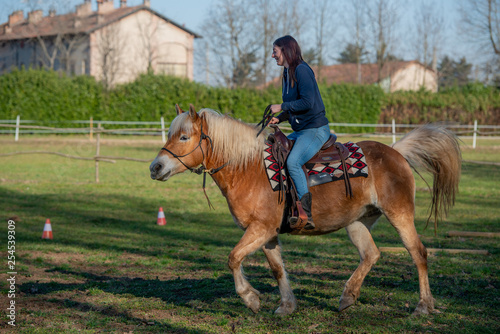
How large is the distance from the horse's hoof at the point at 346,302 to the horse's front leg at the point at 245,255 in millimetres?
892

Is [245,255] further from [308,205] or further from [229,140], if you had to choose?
[229,140]

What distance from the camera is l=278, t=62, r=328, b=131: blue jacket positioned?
5125 mm

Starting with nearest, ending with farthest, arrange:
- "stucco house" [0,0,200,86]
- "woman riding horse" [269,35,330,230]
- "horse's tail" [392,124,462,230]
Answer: "woman riding horse" [269,35,330,230] → "horse's tail" [392,124,462,230] → "stucco house" [0,0,200,86]

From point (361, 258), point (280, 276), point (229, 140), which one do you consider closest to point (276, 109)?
point (229, 140)

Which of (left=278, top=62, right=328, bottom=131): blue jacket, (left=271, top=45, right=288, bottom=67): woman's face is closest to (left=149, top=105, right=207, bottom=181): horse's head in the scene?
(left=278, top=62, right=328, bottom=131): blue jacket

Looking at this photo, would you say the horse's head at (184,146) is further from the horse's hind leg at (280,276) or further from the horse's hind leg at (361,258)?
the horse's hind leg at (361,258)

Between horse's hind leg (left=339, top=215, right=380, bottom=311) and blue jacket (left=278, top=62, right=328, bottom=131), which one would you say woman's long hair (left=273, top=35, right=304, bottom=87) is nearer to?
blue jacket (left=278, top=62, right=328, bottom=131)

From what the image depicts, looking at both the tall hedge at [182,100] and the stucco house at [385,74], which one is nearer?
the tall hedge at [182,100]

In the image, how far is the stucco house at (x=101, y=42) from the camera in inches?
1917

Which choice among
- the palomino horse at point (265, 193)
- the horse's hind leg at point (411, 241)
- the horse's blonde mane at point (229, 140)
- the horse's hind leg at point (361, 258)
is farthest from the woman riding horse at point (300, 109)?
the horse's hind leg at point (411, 241)

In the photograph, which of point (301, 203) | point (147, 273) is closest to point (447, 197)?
point (301, 203)

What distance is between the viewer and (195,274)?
22.7 feet

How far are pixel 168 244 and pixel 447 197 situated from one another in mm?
5029

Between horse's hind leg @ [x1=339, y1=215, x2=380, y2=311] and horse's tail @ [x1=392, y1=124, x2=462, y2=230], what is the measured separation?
2.74 ft
